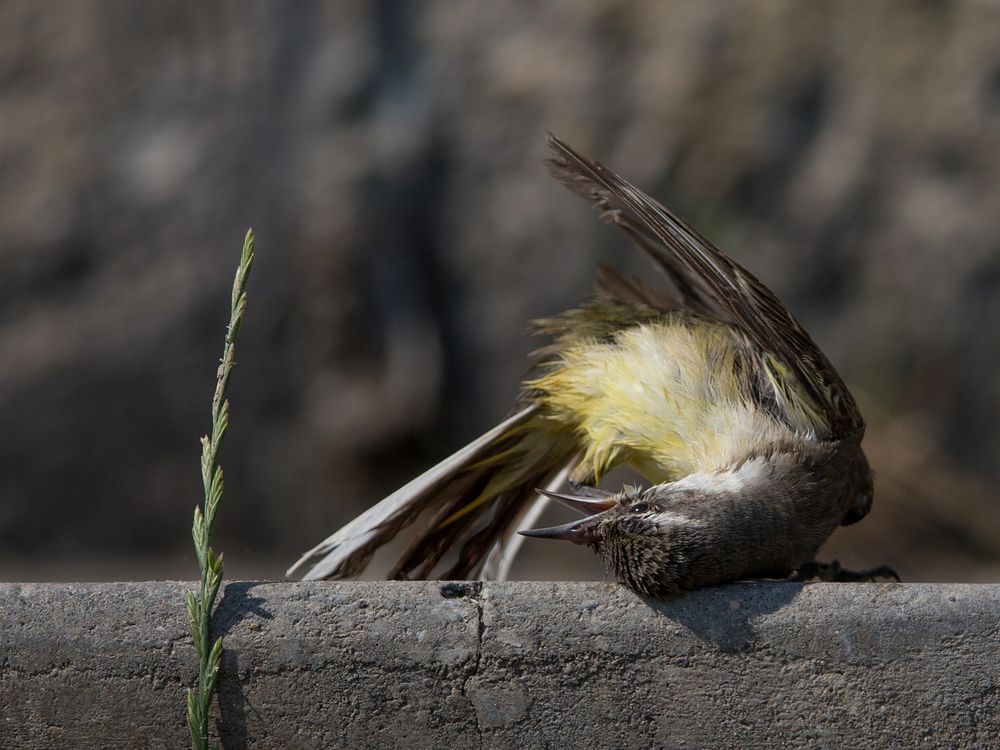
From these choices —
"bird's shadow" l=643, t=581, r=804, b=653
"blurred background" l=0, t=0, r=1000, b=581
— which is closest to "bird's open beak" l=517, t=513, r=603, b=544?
"bird's shadow" l=643, t=581, r=804, b=653

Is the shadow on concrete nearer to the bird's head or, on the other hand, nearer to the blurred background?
the bird's head

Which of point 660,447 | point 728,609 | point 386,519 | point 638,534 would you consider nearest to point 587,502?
point 638,534

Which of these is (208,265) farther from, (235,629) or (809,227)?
(235,629)

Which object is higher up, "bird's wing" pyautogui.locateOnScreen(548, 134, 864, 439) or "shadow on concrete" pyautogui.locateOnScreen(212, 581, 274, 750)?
"bird's wing" pyautogui.locateOnScreen(548, 134, 864, 439)

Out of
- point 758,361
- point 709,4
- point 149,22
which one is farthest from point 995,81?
point 149,22

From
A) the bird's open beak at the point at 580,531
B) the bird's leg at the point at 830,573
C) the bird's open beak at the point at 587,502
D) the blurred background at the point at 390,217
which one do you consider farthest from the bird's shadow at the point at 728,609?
the blurred background at the point at 390,217

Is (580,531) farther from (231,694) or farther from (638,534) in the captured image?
(231,694)

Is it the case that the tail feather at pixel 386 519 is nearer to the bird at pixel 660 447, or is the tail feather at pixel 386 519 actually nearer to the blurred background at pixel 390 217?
the bird at pixel 660 447
